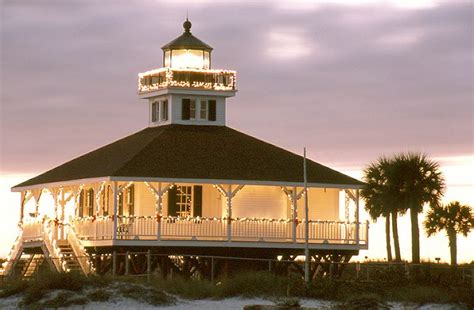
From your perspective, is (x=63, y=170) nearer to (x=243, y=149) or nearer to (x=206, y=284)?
(x=243, y=149)

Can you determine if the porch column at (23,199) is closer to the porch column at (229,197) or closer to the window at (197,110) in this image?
the window at (197,110)

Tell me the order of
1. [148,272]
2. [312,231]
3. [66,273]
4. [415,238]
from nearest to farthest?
[66,273], [148,272], [312,231], [415,238]

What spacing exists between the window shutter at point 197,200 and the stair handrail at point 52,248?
594 centimetres

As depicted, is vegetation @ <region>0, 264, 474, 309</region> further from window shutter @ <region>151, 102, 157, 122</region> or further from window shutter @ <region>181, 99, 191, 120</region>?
window shutter @ <region>151, 102, 157, 122</region>

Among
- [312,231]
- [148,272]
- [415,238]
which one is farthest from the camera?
[415,238]

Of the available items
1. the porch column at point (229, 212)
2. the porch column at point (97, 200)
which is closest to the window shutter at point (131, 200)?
the porch column at point (97, 200)

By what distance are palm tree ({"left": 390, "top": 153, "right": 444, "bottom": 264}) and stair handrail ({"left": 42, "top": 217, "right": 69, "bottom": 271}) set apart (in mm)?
17273

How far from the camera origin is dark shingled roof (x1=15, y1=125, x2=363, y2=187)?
74938 mm

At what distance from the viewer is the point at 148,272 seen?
71438 millimetres

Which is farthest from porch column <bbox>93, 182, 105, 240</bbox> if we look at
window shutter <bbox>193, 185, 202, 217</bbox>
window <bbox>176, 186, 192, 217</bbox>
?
window shutter <bbox>193, 185, 202, 217</bbox>

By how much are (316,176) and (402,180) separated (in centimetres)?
990

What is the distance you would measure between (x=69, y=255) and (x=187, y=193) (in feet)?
18.7

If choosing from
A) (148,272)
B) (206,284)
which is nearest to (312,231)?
(148,272)

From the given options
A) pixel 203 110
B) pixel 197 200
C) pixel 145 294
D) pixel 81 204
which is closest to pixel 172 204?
pixel 197 200
